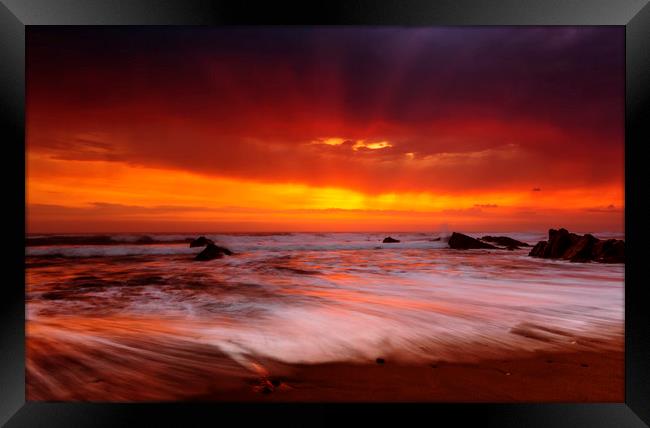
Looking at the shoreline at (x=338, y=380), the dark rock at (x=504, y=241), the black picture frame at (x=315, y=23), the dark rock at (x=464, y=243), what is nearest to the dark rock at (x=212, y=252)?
the shoreline at (x=338, y=380)

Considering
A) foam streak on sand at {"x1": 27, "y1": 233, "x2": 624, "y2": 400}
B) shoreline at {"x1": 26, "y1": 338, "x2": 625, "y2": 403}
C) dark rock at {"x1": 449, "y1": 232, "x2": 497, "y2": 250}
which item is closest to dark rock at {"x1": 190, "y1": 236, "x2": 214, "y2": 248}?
foam streak on sand at {"x1": 27, "y1": 233, "x2": 624, "y2": 400}

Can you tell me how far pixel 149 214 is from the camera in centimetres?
182

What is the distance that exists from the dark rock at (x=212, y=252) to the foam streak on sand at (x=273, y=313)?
5 centimetres

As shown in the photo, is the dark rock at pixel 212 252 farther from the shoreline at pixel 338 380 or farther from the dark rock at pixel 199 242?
the shoreline at pixel 338 380

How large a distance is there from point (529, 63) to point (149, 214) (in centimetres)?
229

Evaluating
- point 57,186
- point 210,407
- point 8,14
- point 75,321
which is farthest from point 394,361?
point 8,14

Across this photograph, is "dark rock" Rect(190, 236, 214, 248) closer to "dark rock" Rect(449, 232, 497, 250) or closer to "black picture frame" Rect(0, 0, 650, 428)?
"black picture frame" Rect(0, 0, 650, 428)

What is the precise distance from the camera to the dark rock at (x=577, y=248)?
5.75ft

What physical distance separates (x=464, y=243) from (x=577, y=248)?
24.5 inches

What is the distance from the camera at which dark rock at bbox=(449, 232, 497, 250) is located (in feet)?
6.40

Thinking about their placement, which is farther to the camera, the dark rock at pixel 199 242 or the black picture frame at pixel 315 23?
the dark rock at pixel 199 242

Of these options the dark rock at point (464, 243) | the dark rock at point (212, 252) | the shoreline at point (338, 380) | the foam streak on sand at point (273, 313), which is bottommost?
the shoreline at point (338, 380)

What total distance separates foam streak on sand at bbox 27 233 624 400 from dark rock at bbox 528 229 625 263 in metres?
0.05

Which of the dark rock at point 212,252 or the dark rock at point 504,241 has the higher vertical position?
the dark rock at point 504,241
